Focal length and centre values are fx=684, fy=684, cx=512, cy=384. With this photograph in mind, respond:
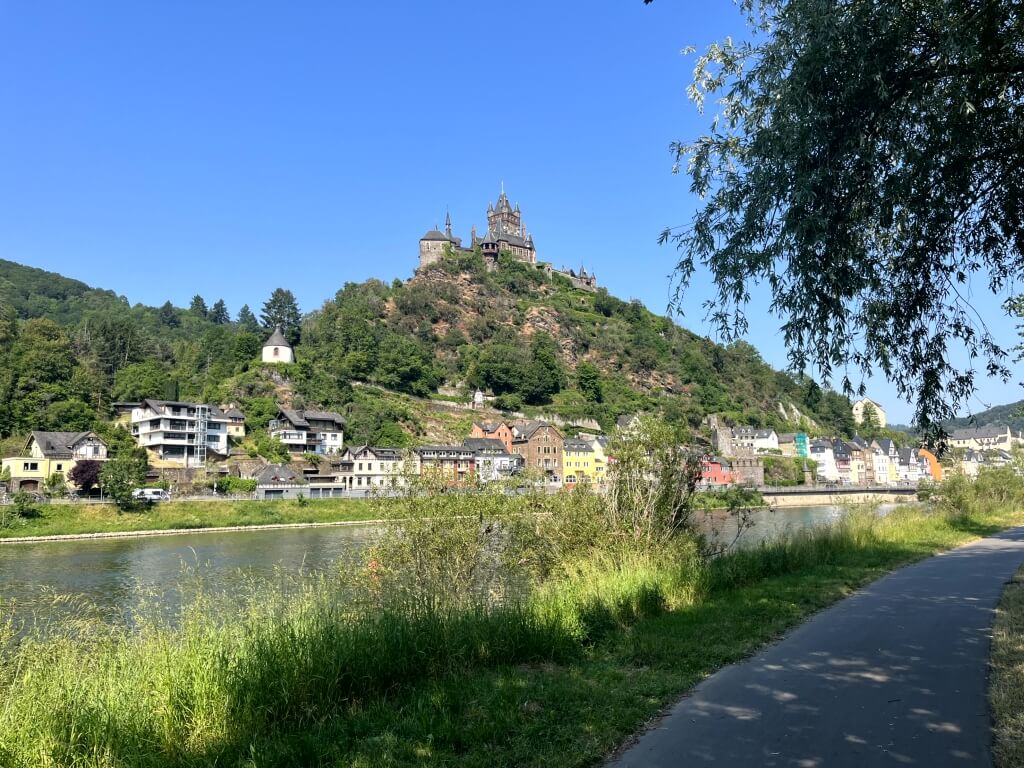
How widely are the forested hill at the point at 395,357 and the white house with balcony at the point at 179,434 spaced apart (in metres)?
5.61

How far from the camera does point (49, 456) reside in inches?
2360

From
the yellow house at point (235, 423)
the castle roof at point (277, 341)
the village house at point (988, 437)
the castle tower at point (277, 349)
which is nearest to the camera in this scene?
the yellow house at point (235, 423)

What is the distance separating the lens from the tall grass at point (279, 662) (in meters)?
4.79

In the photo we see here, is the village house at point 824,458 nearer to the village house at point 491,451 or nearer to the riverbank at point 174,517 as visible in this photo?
the village house at point 491,451

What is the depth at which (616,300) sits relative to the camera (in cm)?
16250

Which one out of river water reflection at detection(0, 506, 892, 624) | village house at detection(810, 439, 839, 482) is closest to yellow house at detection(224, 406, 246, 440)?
river water reflection at detection(0, 506, 892, 624)

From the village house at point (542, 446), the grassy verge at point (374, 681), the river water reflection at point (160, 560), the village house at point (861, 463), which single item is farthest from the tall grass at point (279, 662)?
the village house at point (861, 463)

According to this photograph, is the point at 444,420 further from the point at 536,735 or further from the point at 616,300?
the point at 536,735

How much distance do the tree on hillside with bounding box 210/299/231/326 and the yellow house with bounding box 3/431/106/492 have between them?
393 feet

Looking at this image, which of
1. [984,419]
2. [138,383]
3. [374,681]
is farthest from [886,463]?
[374,681]

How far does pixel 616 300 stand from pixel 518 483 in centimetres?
14803

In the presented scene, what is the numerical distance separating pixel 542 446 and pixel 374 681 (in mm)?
85263

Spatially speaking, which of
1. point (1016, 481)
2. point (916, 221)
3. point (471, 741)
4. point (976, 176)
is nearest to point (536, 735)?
point (471, 741)

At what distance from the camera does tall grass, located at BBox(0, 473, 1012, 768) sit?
479 cm
